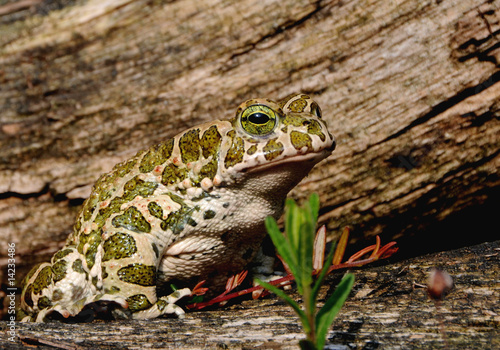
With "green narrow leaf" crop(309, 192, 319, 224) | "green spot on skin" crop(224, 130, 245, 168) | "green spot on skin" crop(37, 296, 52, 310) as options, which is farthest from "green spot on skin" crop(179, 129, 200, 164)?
"green narrow leaf" crop(309, 192, 319, 224)

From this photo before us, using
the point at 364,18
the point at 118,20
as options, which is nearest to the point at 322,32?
the point at 364,18

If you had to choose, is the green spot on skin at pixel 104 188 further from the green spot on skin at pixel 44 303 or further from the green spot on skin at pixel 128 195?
the green spot on skin at pixel 44 303

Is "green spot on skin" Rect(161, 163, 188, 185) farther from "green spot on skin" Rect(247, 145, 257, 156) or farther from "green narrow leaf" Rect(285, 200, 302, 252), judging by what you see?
"green narrow leaf" Rect(285, 200, 302, 252)

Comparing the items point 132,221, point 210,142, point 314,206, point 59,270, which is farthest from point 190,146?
point 314,206

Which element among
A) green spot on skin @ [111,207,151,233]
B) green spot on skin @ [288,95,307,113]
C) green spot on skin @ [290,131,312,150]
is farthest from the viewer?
green spot on skin @ [288,95,307,113]

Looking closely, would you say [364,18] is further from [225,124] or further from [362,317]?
[362,317]

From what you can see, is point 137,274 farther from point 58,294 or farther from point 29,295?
point 29,295
